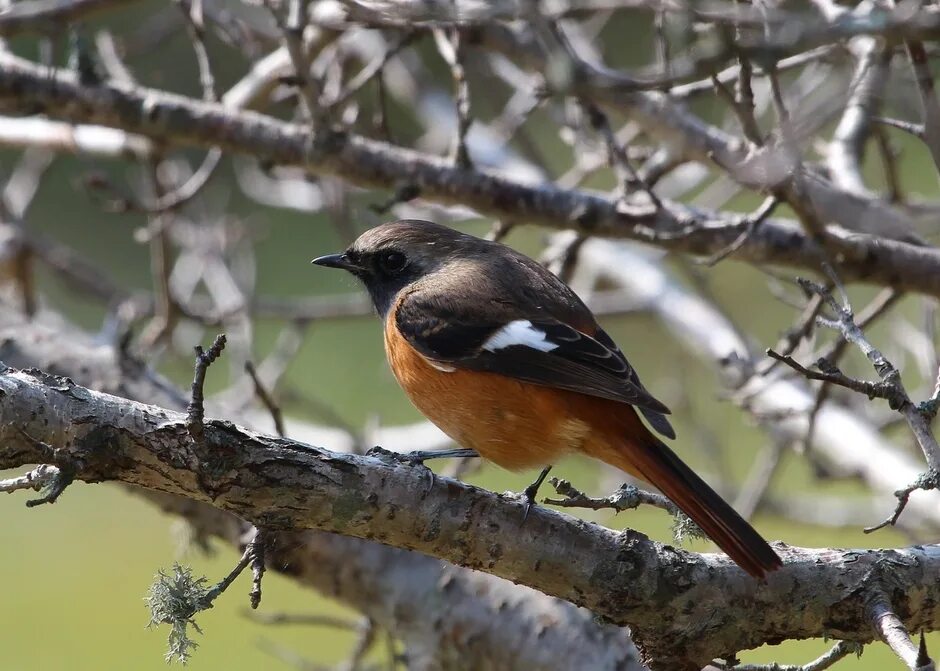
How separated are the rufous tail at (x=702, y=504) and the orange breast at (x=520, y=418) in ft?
0.41

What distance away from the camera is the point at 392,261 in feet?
13.8

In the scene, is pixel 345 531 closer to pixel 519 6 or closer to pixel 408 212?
pixel 519 6

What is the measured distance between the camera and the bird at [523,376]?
3236 mm

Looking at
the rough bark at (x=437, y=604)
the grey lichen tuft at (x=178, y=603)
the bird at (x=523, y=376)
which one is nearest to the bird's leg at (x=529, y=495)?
the bird at (x=523, y=376)

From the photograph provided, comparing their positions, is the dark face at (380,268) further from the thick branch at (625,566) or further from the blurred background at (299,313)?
the thick branch at (625,566)

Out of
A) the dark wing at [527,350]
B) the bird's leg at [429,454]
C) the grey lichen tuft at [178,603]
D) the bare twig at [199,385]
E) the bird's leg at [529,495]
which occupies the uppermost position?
the dark wing at [527,350]

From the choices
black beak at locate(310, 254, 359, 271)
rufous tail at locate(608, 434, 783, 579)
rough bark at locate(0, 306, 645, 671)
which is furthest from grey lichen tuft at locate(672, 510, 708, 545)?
black beak at locate(310, 254, 359, 271)

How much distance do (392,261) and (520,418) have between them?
1.04 m

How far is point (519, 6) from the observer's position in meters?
2.06

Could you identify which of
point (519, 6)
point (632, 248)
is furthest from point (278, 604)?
point (519, 6)

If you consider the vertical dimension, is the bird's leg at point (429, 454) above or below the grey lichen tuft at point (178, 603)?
above

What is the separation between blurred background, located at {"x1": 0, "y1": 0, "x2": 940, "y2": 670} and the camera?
16.3ft

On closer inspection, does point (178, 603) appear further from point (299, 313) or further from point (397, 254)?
point (299, 313)

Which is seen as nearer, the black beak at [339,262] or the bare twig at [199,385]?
the bare twig at [199,385]
